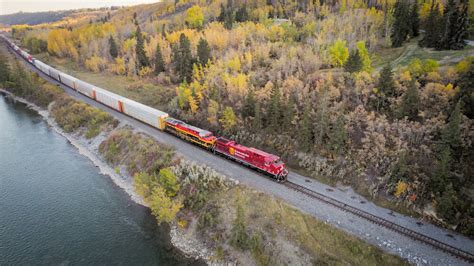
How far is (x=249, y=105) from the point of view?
1916 inches

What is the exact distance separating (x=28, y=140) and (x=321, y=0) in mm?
101417

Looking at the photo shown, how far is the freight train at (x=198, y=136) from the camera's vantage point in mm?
38438

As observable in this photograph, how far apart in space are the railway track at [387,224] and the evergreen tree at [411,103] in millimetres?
15092

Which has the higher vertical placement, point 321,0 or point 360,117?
point 321,0

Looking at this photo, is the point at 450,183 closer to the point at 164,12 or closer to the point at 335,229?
the point at 335,229

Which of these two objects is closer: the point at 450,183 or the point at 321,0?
the point at 450,183

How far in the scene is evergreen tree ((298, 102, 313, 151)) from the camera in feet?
131

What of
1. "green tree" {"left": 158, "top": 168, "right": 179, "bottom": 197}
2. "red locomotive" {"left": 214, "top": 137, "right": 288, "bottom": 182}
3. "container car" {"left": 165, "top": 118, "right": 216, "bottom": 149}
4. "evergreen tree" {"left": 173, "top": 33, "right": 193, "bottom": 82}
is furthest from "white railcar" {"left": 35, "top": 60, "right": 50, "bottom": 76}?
"red locomotive" {"left": 214, "top": 137, "right": 288, "bottom": 182}

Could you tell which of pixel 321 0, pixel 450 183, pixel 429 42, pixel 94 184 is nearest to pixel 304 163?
pixel 450 183

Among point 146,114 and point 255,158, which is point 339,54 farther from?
point 146,114

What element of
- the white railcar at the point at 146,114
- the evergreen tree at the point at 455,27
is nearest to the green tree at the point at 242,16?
the white railcar at the point at 146,114

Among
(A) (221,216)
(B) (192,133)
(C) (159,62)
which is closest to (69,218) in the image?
(B) (192,133)

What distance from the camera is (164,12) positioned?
6363 inches

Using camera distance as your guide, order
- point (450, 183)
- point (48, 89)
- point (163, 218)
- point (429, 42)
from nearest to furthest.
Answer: point (450, 183) → point (163, 218) → point (429, 42) → point (48, 89)
